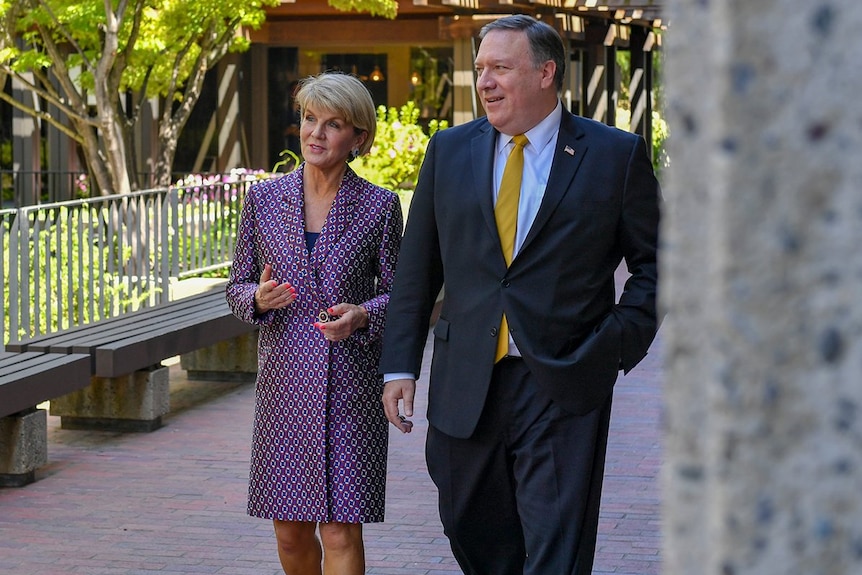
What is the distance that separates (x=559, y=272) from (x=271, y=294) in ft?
2.83

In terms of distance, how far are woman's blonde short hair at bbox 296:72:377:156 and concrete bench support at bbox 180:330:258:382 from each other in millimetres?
5851

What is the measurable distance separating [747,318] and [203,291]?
10.3m

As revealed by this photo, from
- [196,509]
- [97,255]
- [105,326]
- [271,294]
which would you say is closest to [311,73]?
[97,255]

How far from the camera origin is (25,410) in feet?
22.4

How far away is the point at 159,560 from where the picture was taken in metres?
5.61

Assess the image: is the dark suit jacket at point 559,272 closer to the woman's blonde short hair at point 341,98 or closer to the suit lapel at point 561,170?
the suit lapel at point 561,170

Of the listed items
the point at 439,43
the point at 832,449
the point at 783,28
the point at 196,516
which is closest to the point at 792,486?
the point at 832,449

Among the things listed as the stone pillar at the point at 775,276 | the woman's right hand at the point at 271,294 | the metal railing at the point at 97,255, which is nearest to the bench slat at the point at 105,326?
the metal railing at the point at 97,255

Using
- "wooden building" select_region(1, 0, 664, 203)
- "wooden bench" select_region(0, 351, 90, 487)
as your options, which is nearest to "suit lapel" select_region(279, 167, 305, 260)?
"wooden bench" select_region(0, 351, 90, 487)

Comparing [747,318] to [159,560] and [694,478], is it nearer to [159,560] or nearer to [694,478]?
[694,478]

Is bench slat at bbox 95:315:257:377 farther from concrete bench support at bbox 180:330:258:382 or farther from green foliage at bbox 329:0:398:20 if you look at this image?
green foliage at bbox 329:0:398:20

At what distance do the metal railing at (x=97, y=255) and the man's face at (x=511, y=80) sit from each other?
524 centimetres

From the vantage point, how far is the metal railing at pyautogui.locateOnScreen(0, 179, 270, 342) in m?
8.72

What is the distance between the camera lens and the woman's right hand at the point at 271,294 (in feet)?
13.3
